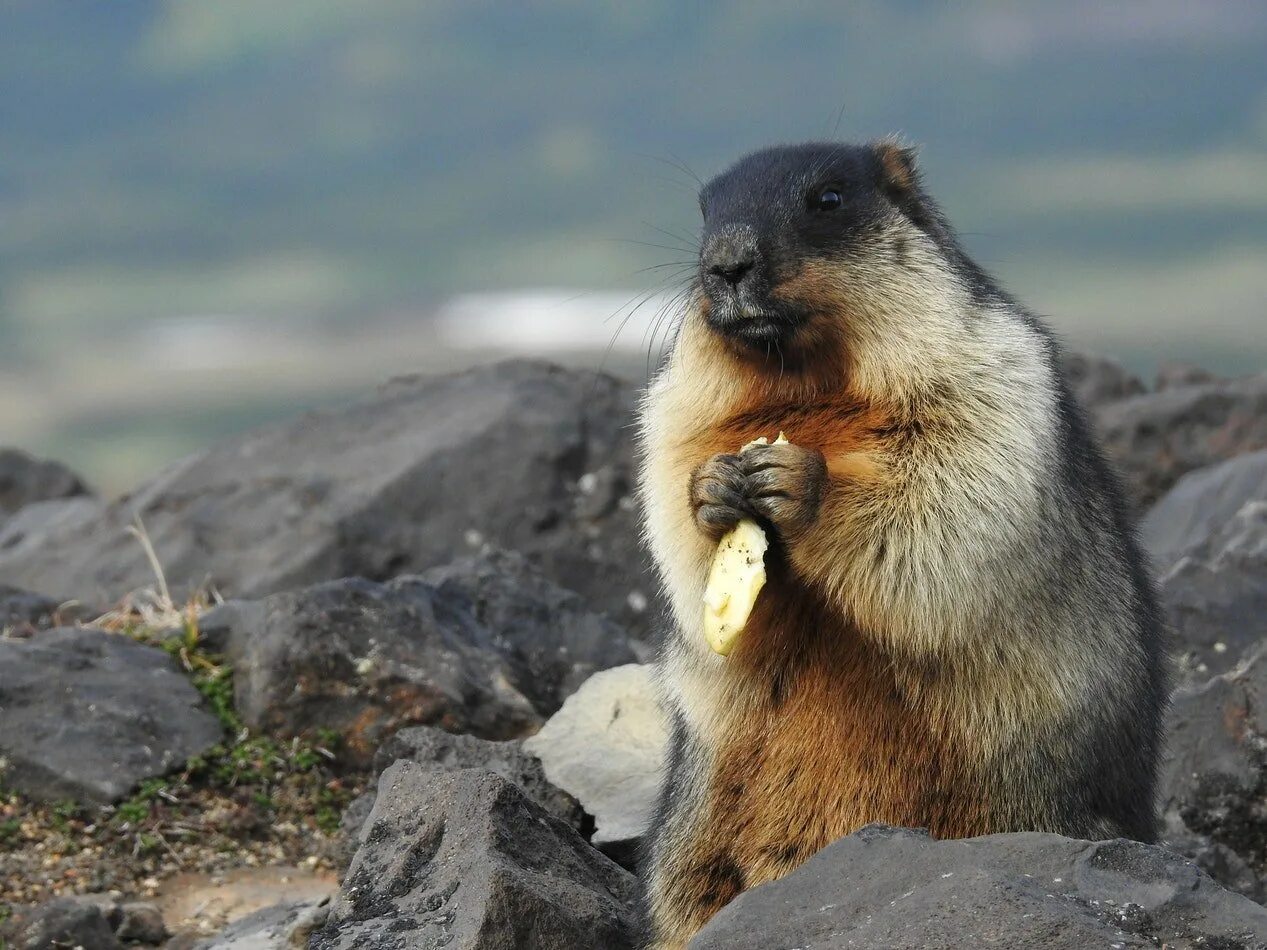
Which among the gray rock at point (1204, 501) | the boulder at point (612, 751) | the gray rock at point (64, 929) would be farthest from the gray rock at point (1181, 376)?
the gray rock at point (64, 929)

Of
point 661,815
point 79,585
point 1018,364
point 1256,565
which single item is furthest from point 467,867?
point 79,585

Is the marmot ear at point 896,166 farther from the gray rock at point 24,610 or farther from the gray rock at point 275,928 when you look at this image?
the gray rock at point 24,610

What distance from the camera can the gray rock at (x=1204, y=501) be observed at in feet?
42.3

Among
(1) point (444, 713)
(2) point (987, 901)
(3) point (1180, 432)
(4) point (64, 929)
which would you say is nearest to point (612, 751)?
(1) point (444, 713)

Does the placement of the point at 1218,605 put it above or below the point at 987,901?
below

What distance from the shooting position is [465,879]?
226 inches

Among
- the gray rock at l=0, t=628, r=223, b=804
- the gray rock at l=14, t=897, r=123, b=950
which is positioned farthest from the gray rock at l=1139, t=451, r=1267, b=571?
the gray rock at l=14, t=897, r=123, b=950

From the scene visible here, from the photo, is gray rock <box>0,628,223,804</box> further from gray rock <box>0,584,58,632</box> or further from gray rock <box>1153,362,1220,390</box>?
gray rock <box>1153,362,1220,390</box>

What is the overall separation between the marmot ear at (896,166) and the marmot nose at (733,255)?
90 centimetres

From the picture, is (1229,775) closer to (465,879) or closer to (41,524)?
(465,879)

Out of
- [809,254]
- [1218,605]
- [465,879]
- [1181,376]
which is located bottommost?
[1181,376]

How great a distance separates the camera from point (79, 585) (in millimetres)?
13500

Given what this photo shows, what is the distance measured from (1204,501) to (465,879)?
30.7 ft

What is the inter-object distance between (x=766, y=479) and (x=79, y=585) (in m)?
9.20
